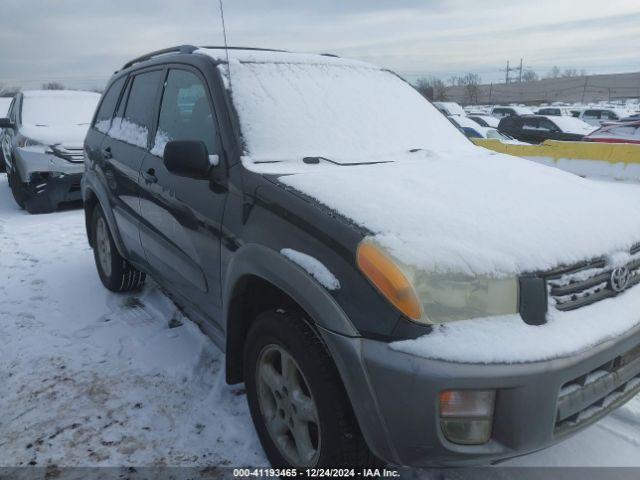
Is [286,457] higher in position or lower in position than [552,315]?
lower

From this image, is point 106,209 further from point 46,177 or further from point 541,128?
point 541,128

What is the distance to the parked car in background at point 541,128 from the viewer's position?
1365 centimetres

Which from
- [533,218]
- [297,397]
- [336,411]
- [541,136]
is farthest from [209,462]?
[541,136]

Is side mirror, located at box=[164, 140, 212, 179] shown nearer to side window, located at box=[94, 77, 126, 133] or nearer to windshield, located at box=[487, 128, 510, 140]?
side window, located at box=[94, 77, 126, 133]

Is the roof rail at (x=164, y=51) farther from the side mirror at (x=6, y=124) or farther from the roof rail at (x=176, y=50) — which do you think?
the side mirror at (x=6, y=124)

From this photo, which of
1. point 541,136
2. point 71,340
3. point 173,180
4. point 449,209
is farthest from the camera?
point 541,136

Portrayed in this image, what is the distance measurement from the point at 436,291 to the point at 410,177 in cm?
83

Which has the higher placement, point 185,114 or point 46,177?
point 185,114

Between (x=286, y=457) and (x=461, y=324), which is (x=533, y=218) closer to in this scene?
(x=461, y=324)

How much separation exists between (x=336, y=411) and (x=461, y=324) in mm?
525

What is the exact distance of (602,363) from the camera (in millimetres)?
1726

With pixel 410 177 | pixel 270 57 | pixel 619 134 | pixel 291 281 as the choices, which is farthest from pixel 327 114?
pixel 619 134

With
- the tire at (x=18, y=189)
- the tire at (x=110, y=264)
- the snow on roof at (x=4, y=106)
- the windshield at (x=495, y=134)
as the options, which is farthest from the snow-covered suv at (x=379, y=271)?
the snow on roof at (x=4, y=106)

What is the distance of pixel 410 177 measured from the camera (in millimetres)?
2350
